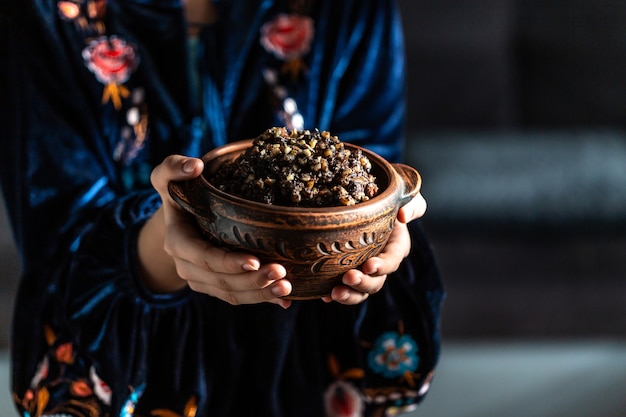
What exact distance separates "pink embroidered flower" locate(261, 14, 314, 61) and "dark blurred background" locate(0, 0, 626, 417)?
68 cm

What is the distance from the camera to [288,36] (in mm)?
831

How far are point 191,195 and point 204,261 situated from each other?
0.06 meters

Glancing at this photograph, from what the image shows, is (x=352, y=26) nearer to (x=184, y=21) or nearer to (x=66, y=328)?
(x=184, y=21)

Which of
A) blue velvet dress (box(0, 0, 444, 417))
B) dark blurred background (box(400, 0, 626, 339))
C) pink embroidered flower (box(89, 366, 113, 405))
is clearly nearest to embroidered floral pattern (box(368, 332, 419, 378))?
blue velvet dress (box(0, 0, 444, 417))

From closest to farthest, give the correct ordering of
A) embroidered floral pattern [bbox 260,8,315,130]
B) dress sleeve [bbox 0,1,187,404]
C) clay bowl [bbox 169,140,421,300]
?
clay bowl [bbox 169,140,421,300], dress sleeve [bbox 0,1,187,404], embroidered floral pattern [bbox 260,8,315,130]

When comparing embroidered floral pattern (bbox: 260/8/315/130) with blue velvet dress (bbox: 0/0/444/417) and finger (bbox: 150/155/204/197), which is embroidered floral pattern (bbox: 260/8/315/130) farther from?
finger (bbox: 150/155/204/197)

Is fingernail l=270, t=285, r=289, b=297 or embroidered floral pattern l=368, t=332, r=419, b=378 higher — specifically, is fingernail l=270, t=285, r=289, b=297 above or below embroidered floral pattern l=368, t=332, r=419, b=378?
above

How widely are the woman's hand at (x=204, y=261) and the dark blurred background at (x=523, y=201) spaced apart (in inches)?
37.1

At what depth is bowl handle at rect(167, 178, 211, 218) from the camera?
19.4 inches

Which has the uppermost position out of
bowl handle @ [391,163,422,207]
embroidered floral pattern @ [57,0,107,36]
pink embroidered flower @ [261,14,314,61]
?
embroidered floral pattern @ [57,0,107,36]

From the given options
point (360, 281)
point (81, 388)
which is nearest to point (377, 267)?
point (360, 281)

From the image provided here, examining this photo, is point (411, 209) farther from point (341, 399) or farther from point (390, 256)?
point (341, 399)

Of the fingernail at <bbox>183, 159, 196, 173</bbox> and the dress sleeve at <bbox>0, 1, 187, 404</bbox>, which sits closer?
the fingernail at <bbox>183, 159, 196, 173</bbox>

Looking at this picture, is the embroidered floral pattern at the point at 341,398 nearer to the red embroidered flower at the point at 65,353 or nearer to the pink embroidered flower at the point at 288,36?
the red embroidered flower at the point at 65,353
